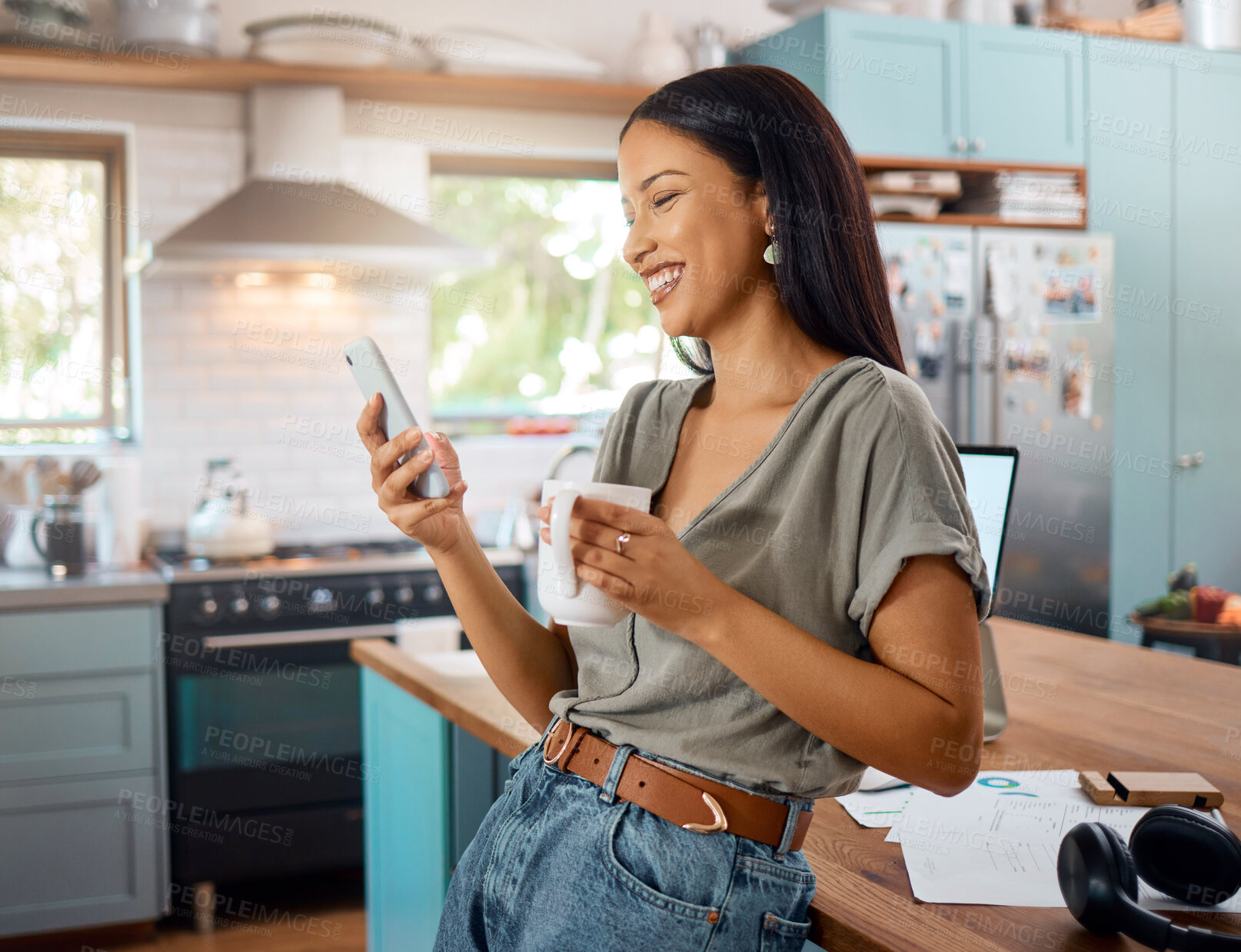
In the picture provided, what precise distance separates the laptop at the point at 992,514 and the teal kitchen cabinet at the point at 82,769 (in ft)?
7.40

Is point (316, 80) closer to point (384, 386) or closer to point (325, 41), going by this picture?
point (325, 41)

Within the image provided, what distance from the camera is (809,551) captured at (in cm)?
91

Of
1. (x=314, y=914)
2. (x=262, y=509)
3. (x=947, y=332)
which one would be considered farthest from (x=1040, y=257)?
(x=314, y=914)

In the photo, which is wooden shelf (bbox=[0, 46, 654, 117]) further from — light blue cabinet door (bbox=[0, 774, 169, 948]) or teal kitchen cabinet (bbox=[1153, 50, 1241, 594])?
teal kitchen cabinet (bbox=[1153, 50, 1241, 594])

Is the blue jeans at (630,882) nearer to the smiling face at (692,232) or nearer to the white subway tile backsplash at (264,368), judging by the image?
the smiling face at (692,232)

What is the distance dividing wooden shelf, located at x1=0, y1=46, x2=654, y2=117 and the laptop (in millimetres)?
2516

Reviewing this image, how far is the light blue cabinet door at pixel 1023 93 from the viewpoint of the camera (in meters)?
3.89

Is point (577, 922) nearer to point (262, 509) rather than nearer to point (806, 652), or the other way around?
point (806, 652)

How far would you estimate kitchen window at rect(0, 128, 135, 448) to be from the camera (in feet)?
11.7

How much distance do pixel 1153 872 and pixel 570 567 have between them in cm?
59

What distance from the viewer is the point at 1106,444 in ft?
12.9

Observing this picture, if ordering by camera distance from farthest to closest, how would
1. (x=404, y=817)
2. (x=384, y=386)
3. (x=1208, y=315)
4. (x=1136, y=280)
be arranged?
(x=1208, y=315) → (x=1136, y=280) → (x=404, y=817) → (x=384, y=386)

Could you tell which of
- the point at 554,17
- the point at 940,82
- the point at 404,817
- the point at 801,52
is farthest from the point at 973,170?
the point at 404,817

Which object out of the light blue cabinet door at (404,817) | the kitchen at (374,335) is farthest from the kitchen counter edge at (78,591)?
the light blue cabinet door at (404,817)
